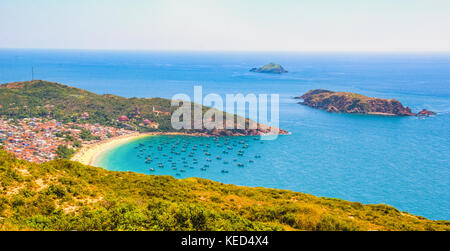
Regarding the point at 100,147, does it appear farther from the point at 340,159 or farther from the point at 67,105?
the point at 340,159

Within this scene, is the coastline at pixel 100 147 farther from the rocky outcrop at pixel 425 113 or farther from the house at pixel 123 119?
the rocky outcrop at pixel 425 113

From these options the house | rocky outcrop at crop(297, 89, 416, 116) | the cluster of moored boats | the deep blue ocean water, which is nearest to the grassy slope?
the deep blue ocean water

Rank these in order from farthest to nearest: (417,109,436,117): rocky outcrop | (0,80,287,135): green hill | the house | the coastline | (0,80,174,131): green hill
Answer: (417,109,436,117): rocky outcrop < the house < (0,80,174,131): green hill < (0,80,287,135): green hill < the coastline

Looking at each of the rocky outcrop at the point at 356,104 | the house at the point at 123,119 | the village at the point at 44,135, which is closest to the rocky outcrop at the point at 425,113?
the rocky outcrop at the point at 356,104

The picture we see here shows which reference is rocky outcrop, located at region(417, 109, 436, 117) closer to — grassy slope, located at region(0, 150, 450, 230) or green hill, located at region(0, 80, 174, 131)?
green hill, located at region(0, 80, 174, 131)

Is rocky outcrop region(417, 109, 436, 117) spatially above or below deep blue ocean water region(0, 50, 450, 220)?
above

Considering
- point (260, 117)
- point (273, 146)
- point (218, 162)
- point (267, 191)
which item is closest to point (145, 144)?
point (218, 162)

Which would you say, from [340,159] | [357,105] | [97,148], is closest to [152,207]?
[97,148]
